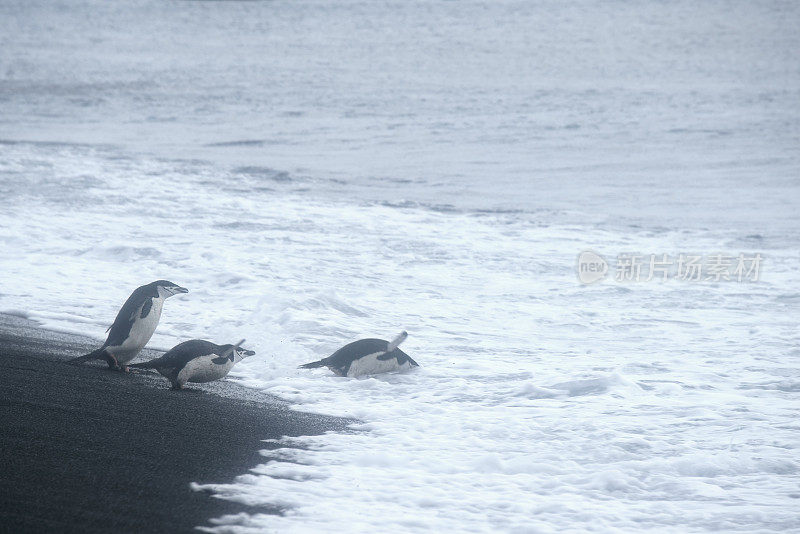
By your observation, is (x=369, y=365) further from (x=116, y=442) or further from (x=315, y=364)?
(x=116, y=442)

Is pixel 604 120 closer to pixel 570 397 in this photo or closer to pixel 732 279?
pixel 732 279

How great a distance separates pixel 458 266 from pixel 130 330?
532 cm

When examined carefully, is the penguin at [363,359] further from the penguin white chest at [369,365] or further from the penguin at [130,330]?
the penguin at [130,330]

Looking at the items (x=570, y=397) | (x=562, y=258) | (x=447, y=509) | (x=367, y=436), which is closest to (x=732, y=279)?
(x=562, y=258)

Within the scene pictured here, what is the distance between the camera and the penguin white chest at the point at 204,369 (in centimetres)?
539

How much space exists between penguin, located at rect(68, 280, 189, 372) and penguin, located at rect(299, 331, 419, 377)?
1037 millimetres

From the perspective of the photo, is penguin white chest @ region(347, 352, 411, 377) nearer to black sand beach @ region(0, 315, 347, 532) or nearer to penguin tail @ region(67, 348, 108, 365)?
black sand beach @ region(0, 315, 347, 532)

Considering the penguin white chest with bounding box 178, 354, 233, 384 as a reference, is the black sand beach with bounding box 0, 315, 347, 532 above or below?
below

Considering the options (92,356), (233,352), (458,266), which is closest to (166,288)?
(92,356)

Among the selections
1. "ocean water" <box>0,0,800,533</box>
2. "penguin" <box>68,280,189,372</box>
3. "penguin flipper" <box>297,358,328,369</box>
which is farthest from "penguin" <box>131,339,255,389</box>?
"penguin flipper" <box>297,358,328,369</box>

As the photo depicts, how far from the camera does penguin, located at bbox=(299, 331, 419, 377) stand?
6055 millimetres

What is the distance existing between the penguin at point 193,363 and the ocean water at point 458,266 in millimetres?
333

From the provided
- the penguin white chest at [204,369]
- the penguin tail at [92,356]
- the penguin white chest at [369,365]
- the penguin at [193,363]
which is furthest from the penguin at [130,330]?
the penguin white chest at [369,365]

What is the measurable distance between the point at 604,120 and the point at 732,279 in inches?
676
